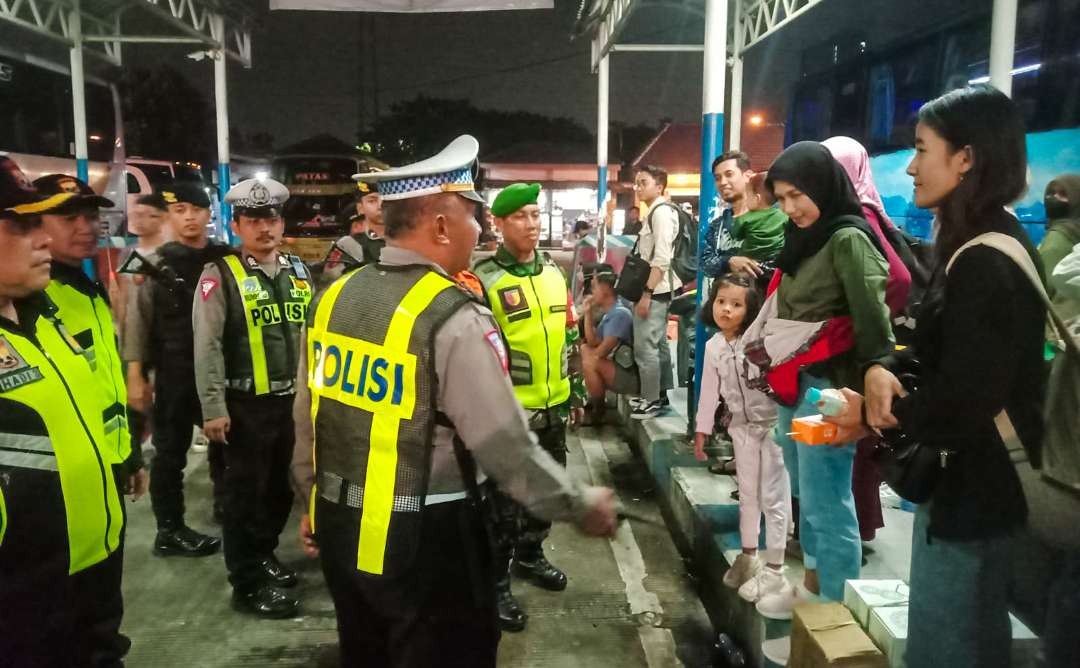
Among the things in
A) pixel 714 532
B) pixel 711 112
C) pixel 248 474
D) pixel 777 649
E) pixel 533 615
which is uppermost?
pixel 711 112

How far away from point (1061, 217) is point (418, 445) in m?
3.44

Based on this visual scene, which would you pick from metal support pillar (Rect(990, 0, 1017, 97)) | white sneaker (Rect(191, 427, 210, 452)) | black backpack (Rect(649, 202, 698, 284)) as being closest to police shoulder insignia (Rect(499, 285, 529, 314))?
black backpack (Rect(649, 202, 698, 284))

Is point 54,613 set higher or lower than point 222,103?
lower

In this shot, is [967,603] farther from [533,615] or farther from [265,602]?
[265,602]

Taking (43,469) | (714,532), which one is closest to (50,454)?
(43,469)

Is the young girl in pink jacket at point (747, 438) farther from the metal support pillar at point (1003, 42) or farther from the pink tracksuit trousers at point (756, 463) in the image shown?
the metal support pillar at point (1003, 42)

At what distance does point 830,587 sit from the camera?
2.80 m

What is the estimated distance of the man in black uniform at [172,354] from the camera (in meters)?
4.10

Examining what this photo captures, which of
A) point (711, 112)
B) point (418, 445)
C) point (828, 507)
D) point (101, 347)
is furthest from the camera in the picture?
point (711, 112)

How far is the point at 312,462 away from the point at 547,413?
60.7 inches

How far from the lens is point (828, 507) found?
271 cm

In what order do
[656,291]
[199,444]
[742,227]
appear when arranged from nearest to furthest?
1. [742,227]
2. [656,291]
3. [199,444]

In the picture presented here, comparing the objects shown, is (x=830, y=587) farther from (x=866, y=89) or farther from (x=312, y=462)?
(x=866, y=89)

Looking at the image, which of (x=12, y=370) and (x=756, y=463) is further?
(x=756, y=463)
